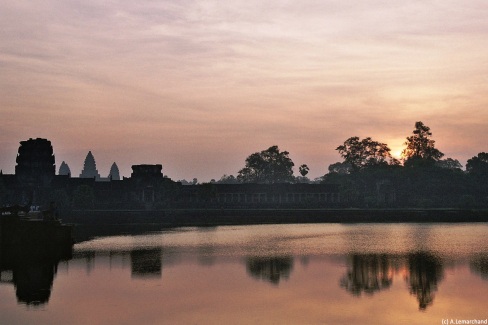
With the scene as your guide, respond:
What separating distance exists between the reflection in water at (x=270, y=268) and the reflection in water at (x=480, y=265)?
39.9 ft

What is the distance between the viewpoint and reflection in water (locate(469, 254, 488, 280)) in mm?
40656

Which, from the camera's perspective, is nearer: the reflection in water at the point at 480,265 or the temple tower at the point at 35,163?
the reflection in water at the point at 480,265

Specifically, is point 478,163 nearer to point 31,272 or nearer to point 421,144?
point 421,144

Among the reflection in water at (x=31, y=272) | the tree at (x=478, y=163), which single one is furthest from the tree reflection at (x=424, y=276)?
the tree at (x=478, y=163)

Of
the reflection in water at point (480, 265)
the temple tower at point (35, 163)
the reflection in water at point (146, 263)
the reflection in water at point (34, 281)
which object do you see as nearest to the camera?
the reflection in water at point (34, 281)

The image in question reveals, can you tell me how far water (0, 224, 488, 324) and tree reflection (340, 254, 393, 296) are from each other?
63 millimetres

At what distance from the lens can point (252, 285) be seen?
36.5 metres

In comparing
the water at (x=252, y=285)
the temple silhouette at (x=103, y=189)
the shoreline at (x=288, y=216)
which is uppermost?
the temple silhouette at (x=103, y=189)

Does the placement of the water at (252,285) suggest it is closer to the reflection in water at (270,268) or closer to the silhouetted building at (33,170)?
the reflection in water at (270,268)

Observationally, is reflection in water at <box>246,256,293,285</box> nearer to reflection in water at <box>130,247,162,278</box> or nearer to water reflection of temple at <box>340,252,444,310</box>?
water reflection of temple at <box>340,252,444,310</box>

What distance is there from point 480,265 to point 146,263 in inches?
937

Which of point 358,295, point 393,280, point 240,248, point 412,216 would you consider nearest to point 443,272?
point 393,280

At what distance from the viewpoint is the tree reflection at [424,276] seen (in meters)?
32.5

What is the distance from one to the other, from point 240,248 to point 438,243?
20384mm
